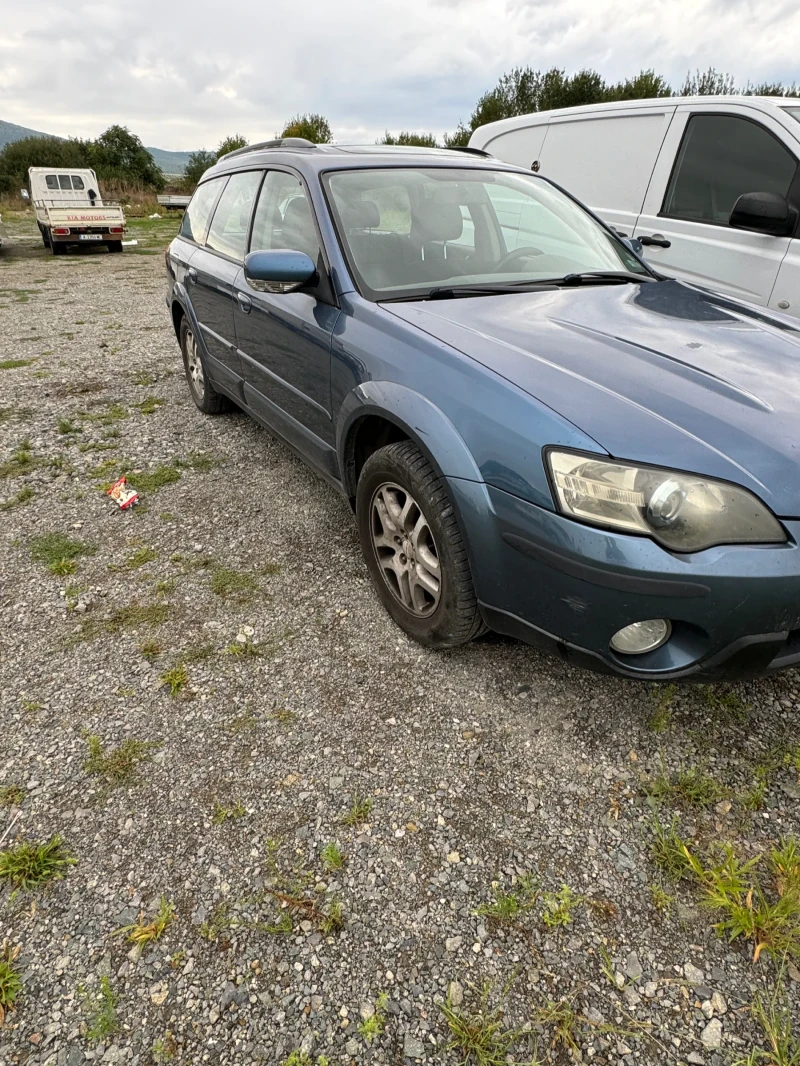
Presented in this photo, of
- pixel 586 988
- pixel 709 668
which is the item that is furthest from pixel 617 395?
pixel 586 988

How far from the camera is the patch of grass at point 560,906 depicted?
60.2 inches

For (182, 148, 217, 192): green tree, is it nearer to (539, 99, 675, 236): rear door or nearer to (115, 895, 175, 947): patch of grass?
(539, 99, 675, 236): rear door

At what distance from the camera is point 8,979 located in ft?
4.68

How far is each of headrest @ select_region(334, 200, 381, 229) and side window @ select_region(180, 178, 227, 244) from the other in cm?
164

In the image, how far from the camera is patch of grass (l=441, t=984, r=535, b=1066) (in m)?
1.29

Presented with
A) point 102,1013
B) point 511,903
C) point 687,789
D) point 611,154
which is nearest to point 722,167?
point 611,154

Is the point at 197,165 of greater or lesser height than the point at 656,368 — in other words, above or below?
above

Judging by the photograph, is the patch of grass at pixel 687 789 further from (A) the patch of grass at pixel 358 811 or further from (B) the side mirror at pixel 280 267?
(B) the side mirror at pixel 280 267

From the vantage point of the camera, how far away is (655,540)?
158 cm

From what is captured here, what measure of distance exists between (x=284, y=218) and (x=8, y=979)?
293cm

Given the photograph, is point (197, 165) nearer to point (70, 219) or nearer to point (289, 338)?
point (70, 219)

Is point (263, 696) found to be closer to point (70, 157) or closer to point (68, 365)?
point (68, 365)

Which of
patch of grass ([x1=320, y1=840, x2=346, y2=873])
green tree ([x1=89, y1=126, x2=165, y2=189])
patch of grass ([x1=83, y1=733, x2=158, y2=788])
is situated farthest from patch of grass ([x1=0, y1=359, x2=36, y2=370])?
green tree ([x1=89, y1=126, x2=165, y2=189])

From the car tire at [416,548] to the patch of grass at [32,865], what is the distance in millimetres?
1258
